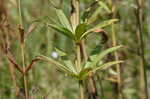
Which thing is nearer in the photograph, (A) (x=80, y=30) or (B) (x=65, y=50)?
(A) (x=80, y=30)

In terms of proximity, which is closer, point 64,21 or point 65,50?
point 64,21

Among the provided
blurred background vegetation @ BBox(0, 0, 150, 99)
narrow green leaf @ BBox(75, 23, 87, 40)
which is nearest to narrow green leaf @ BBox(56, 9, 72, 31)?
narrow green leaf @ BBox(75, 23, 87, 40)

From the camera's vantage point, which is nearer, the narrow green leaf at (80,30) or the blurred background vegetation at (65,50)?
the narrow green leaf at (80,30)

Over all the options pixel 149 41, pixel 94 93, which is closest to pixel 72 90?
pixel 149 41

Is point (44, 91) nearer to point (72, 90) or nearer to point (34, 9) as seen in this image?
point (72, 90)

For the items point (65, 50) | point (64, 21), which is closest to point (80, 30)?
point (64, 21)

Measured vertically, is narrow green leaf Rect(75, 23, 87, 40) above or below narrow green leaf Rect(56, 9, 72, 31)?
below

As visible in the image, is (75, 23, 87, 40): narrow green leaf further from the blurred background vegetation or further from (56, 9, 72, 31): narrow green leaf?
the blurred background vegetation

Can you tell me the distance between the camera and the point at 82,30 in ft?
3.81

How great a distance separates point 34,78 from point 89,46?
0.47 m

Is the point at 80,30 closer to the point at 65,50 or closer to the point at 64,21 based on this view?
the point at 64,21

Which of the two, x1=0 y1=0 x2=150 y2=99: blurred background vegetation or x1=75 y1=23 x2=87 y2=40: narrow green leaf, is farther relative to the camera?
x1=0 y1=0 x2=150 y2=99: blurred background vegetation

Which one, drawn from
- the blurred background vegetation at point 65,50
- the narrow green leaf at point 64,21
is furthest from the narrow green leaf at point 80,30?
the blurred background vegetation at point 65,50

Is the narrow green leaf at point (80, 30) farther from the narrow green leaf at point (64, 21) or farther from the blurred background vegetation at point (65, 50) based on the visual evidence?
the blurred background vegetation at point (65, 50)
